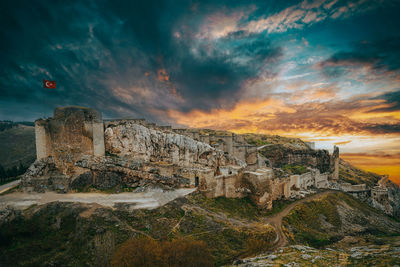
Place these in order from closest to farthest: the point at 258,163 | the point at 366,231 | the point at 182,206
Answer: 1. the point at 182,206
2. the point at 366,231
3. the point at 258,163

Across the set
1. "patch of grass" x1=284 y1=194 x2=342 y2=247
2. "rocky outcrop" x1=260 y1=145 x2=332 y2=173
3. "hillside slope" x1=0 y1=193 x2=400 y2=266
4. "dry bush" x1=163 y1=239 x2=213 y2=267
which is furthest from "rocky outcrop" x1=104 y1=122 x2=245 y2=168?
"rocky outcrop" x1=260 y1=145 x2=332 y2=173

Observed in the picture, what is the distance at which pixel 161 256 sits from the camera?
9.24 m

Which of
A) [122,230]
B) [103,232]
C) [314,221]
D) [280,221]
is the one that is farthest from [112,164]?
[314,221]

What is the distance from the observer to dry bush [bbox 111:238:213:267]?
8.97 meters

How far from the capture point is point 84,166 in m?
20.2

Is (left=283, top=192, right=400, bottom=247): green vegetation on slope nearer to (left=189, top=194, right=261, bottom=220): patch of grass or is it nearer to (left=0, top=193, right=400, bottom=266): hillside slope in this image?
(left=0, top=193, right=400, bottom=266): hillside slope

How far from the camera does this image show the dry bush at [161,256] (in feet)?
29.4

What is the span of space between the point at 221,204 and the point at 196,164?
398 inches

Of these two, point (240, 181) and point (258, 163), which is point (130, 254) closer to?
point (240, 181)

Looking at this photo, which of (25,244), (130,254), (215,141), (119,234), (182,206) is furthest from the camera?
(215,141)

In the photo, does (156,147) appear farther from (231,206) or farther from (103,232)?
(103,232)

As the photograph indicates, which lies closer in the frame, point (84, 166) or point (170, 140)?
point (84, 166)

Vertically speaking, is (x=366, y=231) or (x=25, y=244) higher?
(x=25, y=244)

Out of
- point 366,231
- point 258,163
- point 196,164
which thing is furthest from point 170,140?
point 366,231
